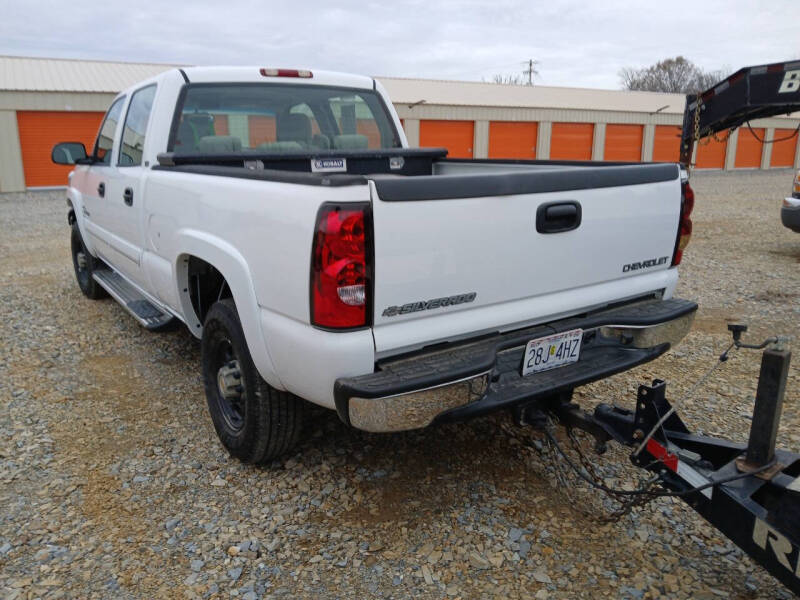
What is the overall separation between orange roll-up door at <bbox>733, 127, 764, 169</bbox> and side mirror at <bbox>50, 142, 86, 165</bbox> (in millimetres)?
36605

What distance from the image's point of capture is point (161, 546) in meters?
2.79

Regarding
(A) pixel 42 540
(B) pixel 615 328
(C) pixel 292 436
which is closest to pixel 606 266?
(B) pixel 615 328

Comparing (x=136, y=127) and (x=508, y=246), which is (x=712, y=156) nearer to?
(x=136, y=127)

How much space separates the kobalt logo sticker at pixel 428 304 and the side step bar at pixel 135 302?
92.6 inches

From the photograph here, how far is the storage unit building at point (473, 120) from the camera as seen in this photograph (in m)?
21.5

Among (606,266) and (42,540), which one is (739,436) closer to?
(606,266)

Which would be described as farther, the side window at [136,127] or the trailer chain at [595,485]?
the side window at [136,127]

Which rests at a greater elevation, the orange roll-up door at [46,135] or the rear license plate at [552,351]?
the orange roll-up door at [46,135]

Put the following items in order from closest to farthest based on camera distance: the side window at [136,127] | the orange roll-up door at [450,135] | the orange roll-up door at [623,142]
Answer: the side window at [136,127] < the orange roll-up door at [450,135] < the orange roll-up door at [623,142]

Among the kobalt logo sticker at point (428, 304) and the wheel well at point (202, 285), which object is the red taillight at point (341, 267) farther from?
the wheel well at point (202, 285)

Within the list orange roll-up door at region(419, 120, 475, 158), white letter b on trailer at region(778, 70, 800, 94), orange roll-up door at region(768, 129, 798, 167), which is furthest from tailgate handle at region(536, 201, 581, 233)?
orange roll-up door at region(768, 129, 798, 167)

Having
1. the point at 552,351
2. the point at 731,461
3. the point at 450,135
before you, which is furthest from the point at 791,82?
the point at 450,135

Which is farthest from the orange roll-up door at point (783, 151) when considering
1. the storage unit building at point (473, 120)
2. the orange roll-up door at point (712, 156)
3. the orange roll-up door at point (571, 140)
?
the orange roll-up door at point (571, 140)

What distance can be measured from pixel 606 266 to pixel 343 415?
153 centimetres
